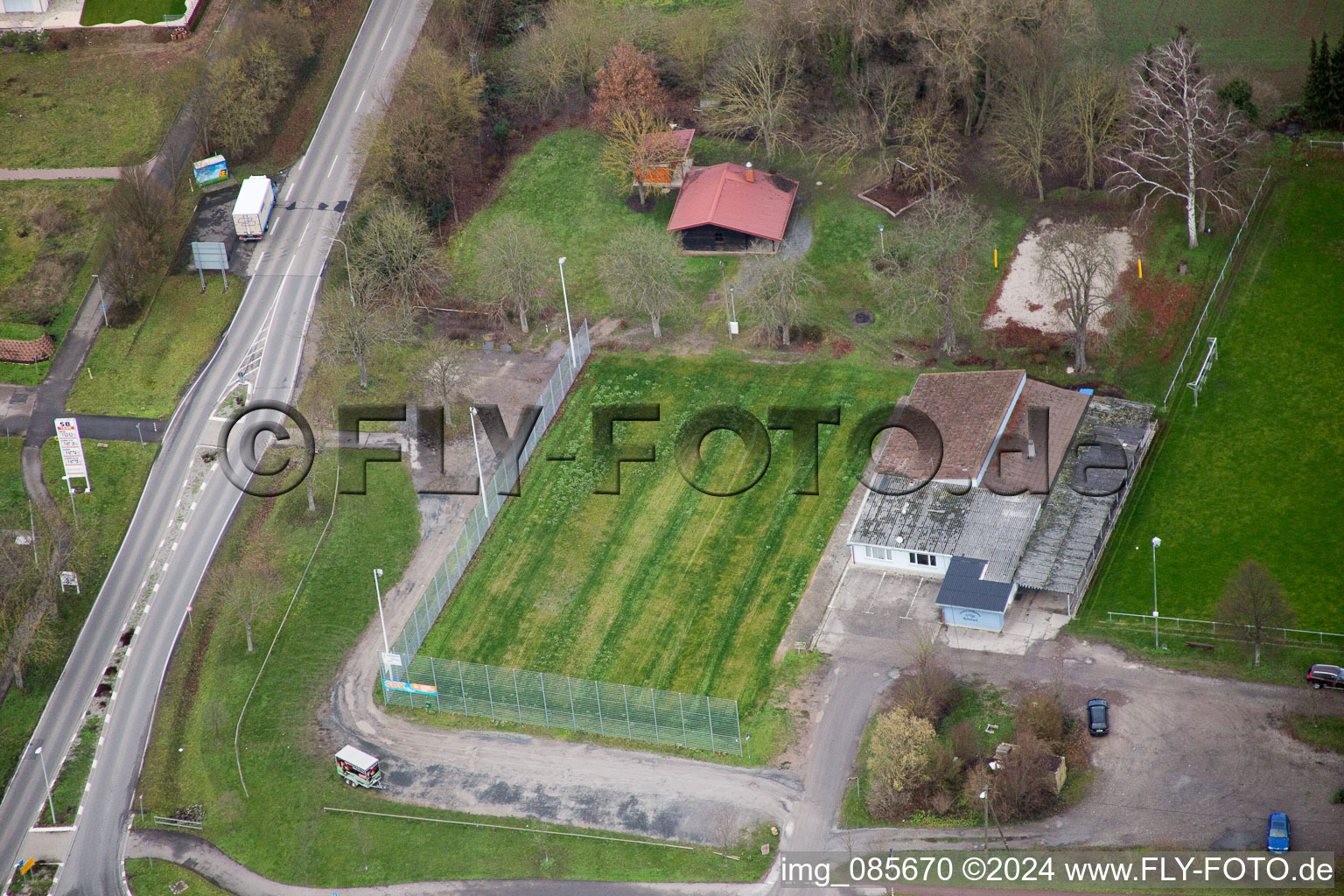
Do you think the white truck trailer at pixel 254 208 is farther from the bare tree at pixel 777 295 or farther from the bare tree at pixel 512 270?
the bare tree at pixel 777 295

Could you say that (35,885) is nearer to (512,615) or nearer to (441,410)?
(512,615)

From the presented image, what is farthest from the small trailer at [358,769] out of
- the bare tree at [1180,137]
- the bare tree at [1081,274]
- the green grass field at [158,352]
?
the bare tree at [1180,137]

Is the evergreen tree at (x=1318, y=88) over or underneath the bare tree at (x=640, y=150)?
over

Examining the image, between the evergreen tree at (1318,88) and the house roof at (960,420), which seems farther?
the evergreen tree at (1318,88)

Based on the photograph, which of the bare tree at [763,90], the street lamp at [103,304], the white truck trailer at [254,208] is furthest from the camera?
the bare tree at [763,90]

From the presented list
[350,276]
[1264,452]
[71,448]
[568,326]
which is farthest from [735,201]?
[71,448]

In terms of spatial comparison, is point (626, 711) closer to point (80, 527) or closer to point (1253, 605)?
point (1253, 605)
